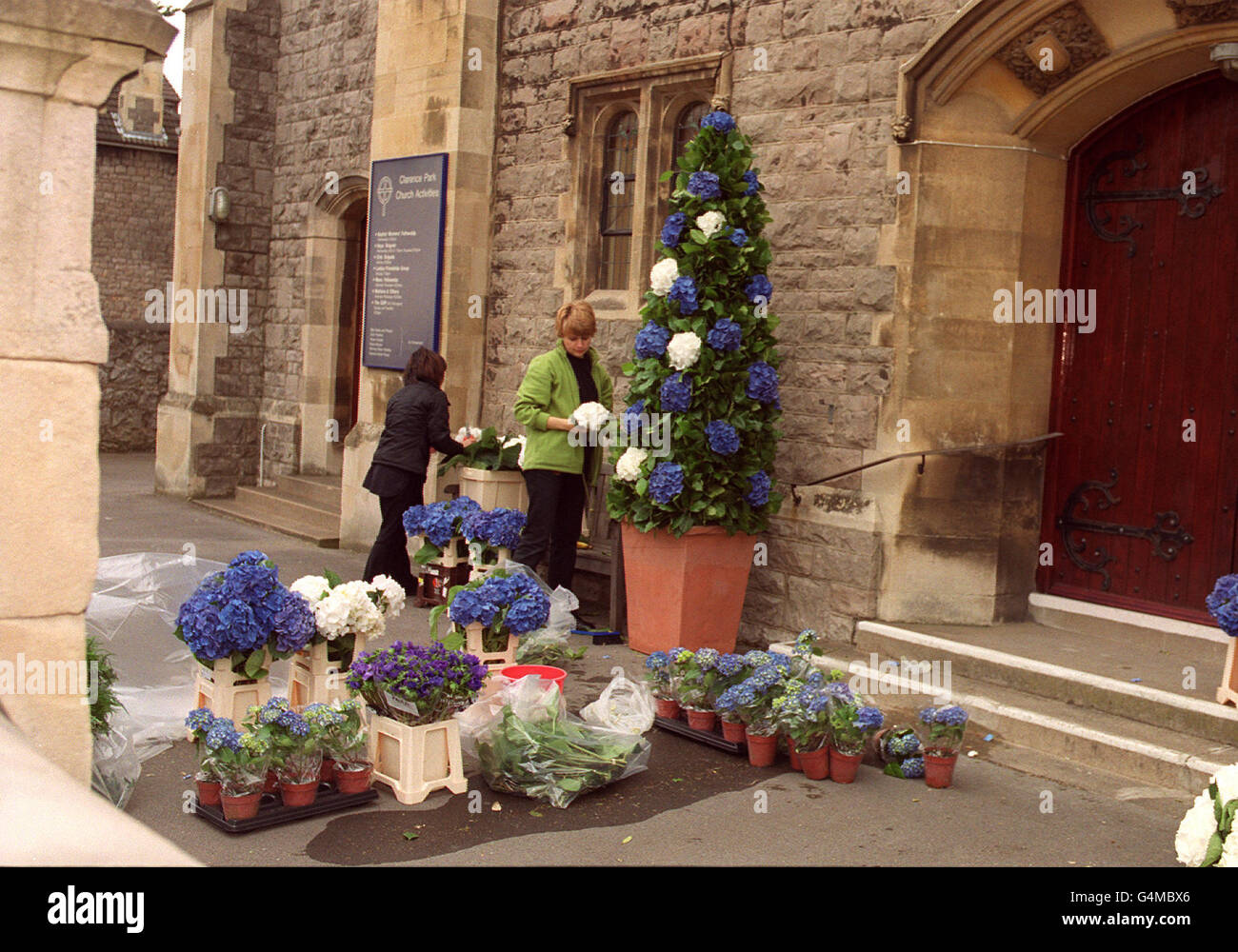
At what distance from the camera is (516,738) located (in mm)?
5168

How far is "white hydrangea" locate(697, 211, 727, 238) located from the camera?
23.8 feet

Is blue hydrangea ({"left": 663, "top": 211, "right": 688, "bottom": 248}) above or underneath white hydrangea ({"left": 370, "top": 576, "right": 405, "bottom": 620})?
above

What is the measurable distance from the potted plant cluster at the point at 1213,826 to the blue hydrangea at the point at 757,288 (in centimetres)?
492

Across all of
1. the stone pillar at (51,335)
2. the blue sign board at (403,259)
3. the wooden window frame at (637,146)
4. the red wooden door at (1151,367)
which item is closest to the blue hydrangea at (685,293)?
the wooden window frame at (637,146)

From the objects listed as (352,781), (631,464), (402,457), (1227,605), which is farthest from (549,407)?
(1227,605)

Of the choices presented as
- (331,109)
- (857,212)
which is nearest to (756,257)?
(857,212)

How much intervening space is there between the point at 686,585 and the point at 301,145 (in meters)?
8.76

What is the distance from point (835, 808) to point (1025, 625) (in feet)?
8.46

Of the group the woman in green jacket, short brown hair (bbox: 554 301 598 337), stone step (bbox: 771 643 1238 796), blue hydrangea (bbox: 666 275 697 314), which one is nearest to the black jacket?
the woman in green jacket

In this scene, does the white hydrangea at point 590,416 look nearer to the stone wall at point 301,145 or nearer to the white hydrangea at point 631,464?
the white hydrangea at point 631,464

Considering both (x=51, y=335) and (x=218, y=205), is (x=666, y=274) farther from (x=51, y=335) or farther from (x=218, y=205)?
(x=218, y=205)

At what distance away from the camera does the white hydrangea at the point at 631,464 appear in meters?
7.44

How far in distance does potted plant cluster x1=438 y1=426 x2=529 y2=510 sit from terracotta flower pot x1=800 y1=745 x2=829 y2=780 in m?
4.04

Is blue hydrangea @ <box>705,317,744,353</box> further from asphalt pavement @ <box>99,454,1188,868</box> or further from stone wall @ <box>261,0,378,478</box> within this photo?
stone wall @ <box>261,0,378,478</box>
